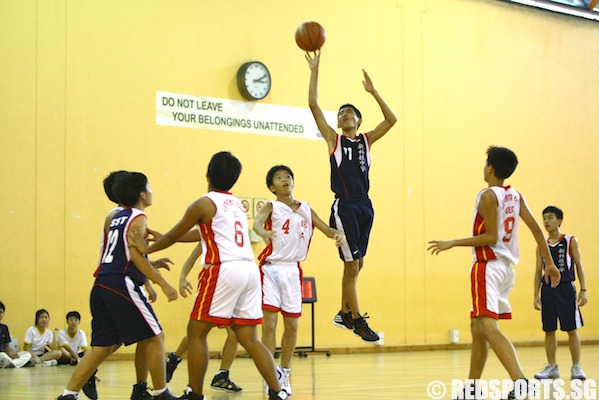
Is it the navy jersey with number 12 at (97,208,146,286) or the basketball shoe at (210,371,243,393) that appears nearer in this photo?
the navy jersey with number 12 at (97,208,146,286)

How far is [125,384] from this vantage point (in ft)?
26.6

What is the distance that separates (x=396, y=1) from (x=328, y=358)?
222 inches

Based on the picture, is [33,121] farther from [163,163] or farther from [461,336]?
→ [461,336]

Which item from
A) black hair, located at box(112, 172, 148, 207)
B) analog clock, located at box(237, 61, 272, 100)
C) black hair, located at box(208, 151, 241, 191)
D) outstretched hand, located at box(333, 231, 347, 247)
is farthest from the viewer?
analog clock, located at box(237, 61, 272, 100)

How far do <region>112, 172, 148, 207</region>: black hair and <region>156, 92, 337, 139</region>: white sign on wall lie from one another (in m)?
5.94

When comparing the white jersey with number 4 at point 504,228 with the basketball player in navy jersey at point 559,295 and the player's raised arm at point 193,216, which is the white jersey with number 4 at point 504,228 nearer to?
the player's raised arm at point 193,216

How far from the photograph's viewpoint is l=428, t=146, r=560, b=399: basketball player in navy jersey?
5891 millimetres

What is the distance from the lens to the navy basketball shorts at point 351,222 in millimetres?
7086

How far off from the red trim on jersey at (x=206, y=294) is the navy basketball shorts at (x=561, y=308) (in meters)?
4.69

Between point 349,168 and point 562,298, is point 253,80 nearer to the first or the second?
point 562,298

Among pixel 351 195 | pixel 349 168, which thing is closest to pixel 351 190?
pixel 351 195

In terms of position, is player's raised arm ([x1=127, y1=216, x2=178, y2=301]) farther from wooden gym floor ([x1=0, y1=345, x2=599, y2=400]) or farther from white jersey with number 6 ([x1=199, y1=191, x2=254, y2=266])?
wooden gym floor ([x1=0, y1=345, x2=599, y2=400])

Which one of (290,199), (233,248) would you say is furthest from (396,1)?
(233,248)

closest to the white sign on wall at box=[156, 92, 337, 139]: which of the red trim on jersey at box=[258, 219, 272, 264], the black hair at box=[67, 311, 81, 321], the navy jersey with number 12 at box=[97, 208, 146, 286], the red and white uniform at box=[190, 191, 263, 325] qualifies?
the black hair at box=[67, 311, 81, 321]
